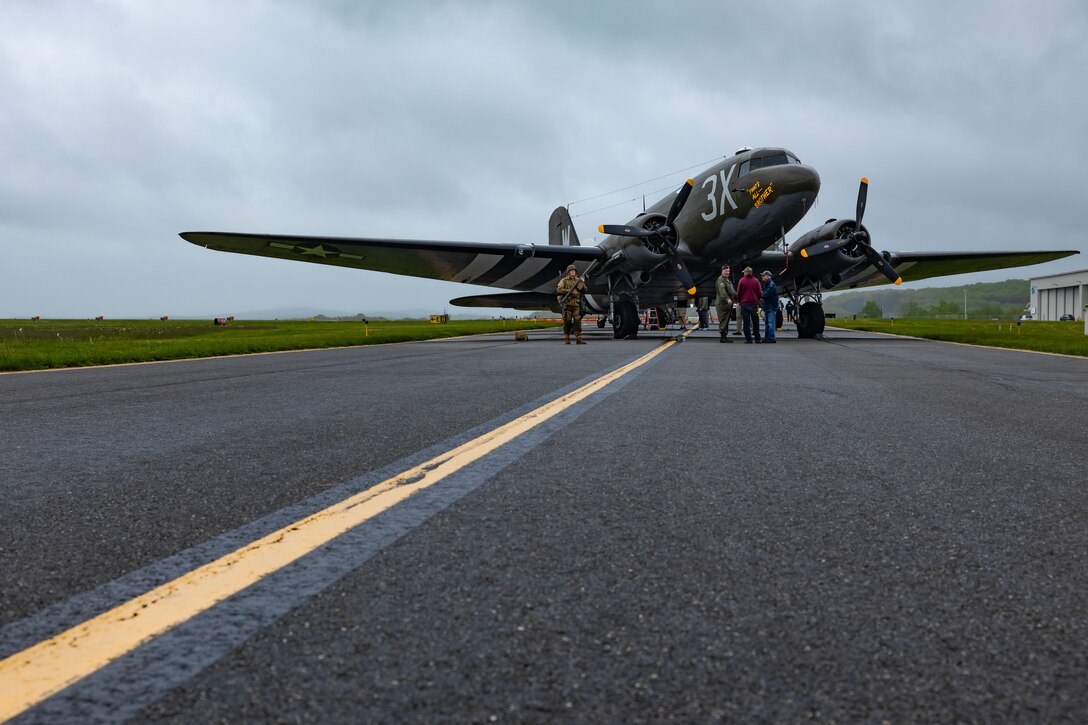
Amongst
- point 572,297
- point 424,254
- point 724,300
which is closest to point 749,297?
point 724,300

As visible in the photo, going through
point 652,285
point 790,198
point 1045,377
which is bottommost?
point 1045,377

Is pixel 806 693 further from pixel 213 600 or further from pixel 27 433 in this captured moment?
pixel 27 433

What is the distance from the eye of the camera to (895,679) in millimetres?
1501

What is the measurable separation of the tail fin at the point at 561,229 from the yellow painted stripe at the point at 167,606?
98.5 ft

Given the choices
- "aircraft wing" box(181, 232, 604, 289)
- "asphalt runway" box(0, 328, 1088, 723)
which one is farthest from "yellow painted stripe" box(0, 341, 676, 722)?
"aircraft wing" box(181, 232, 604, 289)

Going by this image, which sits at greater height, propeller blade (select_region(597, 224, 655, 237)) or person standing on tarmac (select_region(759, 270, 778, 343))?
propeller blade (select_region(597, 224, 655, 237))

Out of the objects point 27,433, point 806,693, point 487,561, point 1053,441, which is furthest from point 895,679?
point 27,433

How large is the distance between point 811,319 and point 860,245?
8.10 ft

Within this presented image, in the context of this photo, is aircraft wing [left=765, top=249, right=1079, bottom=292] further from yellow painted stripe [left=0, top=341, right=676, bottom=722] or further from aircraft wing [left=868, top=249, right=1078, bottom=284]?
yellow painted stripe [left=0, top=341, right=676, bottom=722]

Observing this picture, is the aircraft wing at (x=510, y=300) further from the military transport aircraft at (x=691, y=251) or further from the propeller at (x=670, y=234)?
the propeller at (x=670, y=234)

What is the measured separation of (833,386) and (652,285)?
14.8 m

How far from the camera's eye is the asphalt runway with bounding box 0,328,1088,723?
1.45 m

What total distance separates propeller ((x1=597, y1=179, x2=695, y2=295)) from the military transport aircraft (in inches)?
1.1

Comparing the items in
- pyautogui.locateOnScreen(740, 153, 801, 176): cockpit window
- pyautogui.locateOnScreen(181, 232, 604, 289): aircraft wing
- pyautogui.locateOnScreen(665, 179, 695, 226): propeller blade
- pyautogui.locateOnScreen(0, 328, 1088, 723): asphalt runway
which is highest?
pyautogui.locateOnScreen(740, 153, 801, 176): cockpit window
